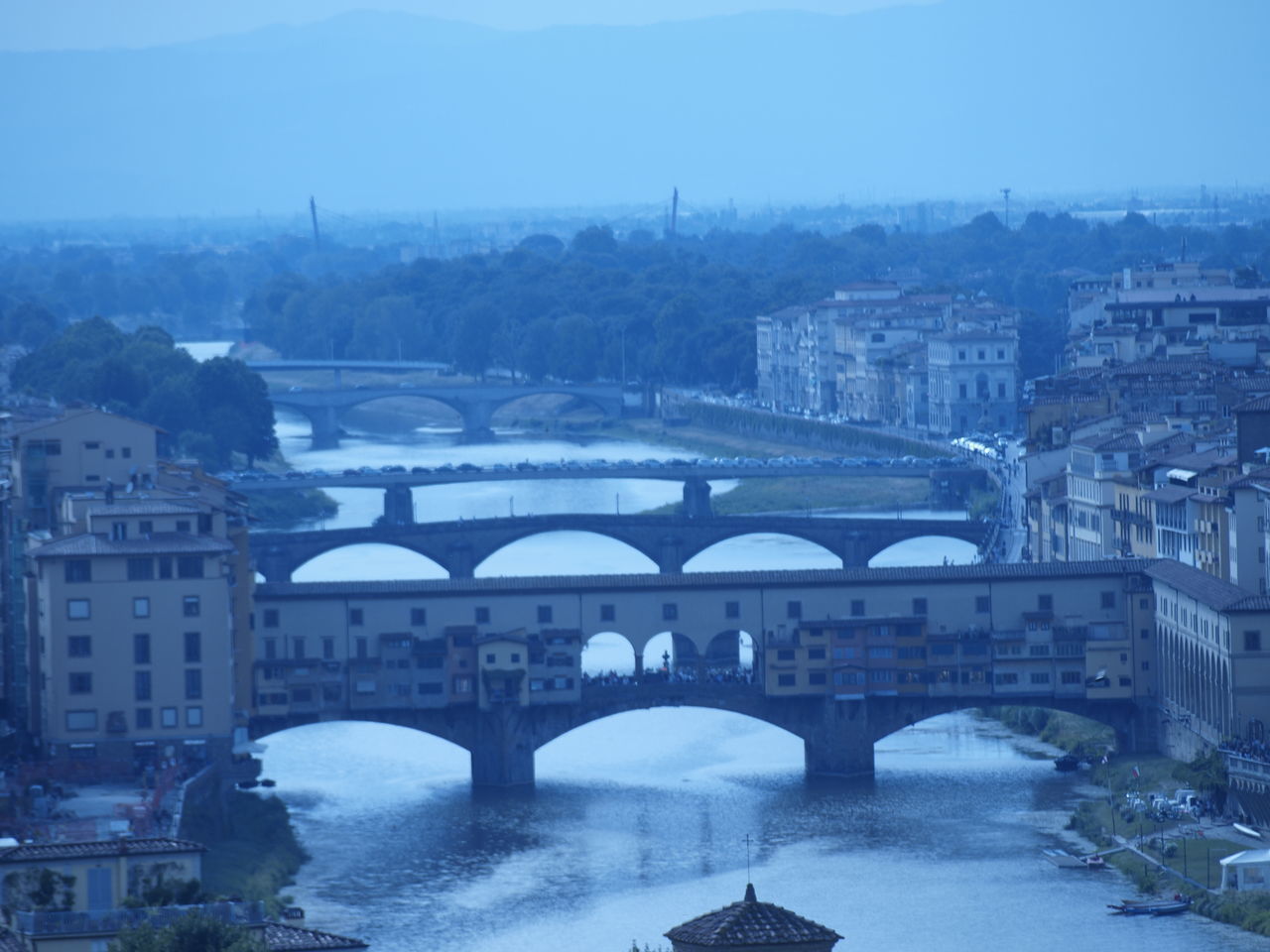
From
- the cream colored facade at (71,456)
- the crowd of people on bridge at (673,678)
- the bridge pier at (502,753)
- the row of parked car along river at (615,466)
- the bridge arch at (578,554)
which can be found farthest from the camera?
the row of parked car along river at (615,466)

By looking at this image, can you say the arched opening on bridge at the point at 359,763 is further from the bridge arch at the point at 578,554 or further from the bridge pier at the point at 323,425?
the bridge pier at the point at 323,425

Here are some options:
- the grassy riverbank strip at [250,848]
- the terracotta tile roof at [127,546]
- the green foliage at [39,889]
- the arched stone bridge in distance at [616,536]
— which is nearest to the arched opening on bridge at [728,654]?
the arched stone bridge in distance at [616,536]

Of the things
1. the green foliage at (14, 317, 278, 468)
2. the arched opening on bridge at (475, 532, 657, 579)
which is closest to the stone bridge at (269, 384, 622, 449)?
the green foliage at (14, 317, 278, 468)

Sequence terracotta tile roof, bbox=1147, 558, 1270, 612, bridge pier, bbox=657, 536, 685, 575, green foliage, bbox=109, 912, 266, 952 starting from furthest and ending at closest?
bridge pier, bbox=657, 536, 685, 575 → terracotta tile roof, bbox=1147, 558, 1270, 612 → green foliage, bbox=109, 912, 266, 952

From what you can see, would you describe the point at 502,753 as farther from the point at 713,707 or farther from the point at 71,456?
the point at 71,456

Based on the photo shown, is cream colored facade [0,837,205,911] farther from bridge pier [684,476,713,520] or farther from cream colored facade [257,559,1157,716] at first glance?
bridge pier [684,476,713,520]

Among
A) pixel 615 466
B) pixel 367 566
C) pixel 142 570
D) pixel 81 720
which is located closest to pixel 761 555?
pixel 367 566
